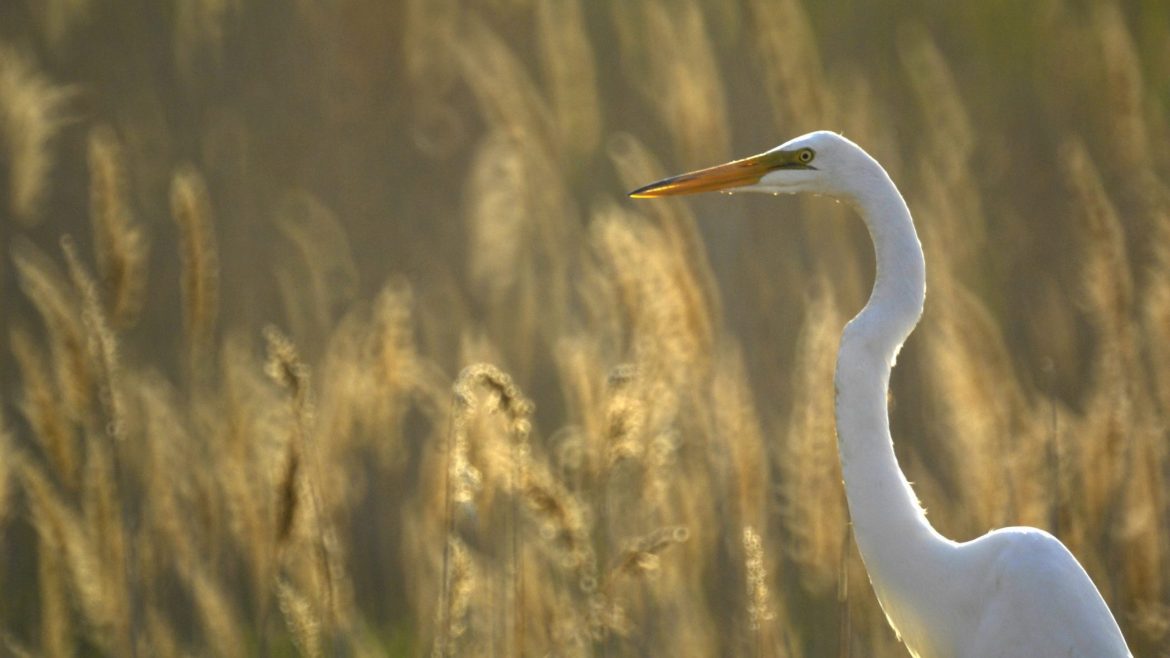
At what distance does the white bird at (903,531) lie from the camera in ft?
7.75

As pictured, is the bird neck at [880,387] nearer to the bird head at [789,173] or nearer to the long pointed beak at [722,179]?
the bird head at [789,173]

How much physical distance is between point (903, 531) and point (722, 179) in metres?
0.68

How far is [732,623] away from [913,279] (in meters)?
1.55

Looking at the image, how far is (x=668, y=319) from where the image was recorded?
2.92 metres

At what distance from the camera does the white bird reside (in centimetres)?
236

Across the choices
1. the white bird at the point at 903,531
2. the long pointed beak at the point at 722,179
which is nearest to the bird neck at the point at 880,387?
the white bird at the point at 903,531

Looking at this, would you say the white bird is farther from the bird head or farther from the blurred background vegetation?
the blurred background vegetation

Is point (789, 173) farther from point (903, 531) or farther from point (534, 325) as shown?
point (534, 325)

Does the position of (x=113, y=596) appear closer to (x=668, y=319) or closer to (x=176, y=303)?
(x=668, y=319)

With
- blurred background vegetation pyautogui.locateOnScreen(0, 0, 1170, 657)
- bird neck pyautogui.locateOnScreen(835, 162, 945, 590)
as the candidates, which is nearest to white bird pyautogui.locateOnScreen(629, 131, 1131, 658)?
bird neck pyautogui.locateOnScreen(835, 162, 945, 590)

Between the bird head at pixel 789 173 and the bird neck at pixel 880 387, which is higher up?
the bird head at pixel 789 173

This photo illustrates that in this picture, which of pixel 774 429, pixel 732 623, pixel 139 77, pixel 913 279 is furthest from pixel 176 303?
pixel 913 279

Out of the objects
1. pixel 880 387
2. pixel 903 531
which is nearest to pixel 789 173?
pixel 880 387

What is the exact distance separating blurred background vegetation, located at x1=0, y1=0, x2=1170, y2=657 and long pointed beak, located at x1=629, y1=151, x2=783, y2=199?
1.13ft
